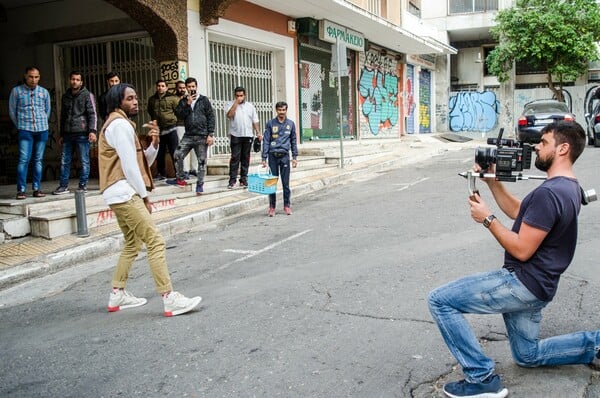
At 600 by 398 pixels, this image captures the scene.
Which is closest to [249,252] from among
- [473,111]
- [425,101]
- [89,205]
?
[89,205]

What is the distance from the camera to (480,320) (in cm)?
428

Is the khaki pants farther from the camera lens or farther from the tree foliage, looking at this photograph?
the tree foliage

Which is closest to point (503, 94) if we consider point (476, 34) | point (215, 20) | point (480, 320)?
point (476, 34)

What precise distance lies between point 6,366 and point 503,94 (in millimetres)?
29916

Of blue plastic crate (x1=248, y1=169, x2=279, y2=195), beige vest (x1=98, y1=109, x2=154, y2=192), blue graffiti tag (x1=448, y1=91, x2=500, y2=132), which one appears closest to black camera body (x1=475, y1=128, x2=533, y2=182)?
beige vest (x1=98, y1=109, x2=154, y2=192)

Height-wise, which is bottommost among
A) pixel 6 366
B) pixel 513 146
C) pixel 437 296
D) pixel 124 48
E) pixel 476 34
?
pixel 6 366

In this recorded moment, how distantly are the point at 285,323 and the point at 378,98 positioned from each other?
18838 millimetres

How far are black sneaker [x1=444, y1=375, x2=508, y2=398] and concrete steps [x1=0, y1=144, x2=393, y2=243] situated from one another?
5.77 meters

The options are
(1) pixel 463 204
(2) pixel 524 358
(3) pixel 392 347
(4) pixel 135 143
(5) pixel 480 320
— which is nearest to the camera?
(2) pixel 524 358

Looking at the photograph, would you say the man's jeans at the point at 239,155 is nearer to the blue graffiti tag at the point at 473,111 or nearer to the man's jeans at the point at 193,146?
the man's jeans at the point at 193,146

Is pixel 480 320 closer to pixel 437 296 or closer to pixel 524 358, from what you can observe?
pixel 524 358

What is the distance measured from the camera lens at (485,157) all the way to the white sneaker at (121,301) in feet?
10.7

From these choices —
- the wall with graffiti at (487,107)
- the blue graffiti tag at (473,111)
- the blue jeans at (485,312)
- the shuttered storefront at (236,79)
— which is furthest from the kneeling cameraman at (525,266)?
the blue graffiti tag at (473,111)

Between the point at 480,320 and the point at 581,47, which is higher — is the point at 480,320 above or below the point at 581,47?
below
